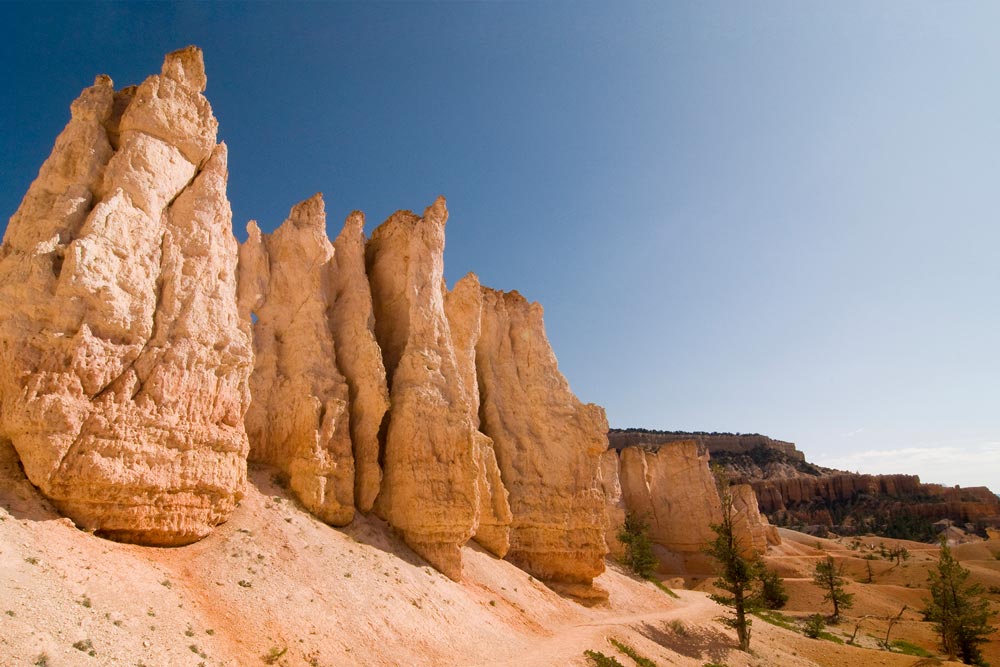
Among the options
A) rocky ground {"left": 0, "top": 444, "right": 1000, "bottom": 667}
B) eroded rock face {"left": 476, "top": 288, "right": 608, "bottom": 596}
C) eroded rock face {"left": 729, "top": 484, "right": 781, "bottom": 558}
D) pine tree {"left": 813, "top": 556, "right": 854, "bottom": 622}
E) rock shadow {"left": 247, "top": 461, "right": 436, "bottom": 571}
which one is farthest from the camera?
eroded rock face {"left": 729, "top": 484, "right": 781, "bottom": 558}

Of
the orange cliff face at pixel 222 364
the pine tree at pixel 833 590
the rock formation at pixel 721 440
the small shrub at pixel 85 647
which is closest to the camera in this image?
the small shrub at pixel 85 647

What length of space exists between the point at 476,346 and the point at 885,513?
4246 inches

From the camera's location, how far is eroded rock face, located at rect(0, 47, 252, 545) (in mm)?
12625

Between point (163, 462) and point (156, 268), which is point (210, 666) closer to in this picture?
point (163, 462)

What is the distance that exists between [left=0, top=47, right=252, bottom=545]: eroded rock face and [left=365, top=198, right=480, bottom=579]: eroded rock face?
7.32 metres

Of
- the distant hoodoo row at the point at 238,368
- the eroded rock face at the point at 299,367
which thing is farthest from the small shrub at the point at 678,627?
the eroded rock face at the point at 299,367

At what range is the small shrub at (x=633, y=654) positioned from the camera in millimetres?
20031

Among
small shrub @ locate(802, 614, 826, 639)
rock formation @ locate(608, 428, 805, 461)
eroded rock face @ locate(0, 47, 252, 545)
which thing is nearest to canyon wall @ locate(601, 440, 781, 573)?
small shrub @ locate(802, 614, 826, 639)

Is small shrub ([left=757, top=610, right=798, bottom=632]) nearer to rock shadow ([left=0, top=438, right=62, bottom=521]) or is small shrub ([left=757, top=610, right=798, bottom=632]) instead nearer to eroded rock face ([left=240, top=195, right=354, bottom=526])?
eroded rock face ([left=240, top=195, right=354, bottom=526])

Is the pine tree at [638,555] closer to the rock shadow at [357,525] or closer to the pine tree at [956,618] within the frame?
the pine tree at [956,618]

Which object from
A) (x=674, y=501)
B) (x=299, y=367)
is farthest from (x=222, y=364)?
(x=674, y=501)

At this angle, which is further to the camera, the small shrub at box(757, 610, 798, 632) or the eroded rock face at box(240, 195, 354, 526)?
the small shrub at box(757, 610, 798, 632)

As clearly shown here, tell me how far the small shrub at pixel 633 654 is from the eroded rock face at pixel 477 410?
25.3 ft

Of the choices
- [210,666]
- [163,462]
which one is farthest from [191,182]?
[210,666]
